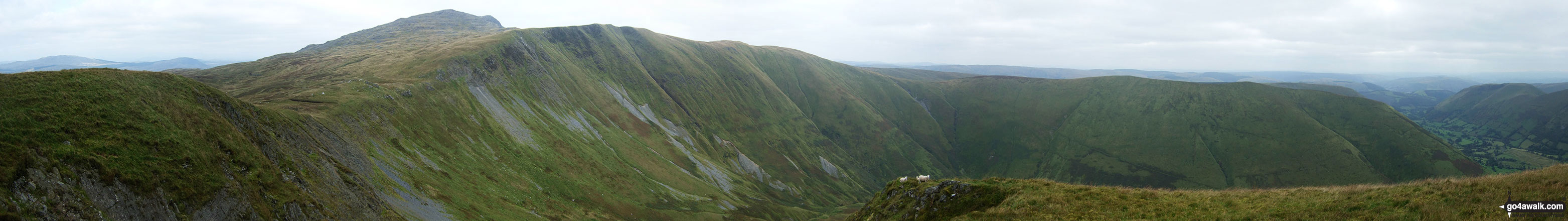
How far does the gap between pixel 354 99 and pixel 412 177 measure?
27462 millimetres

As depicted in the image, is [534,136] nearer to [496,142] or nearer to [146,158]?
[496,142]

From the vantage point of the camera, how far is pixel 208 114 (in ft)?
112

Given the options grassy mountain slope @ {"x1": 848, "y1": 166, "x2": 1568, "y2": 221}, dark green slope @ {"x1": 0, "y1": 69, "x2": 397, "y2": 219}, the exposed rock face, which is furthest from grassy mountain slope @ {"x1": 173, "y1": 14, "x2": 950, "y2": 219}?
grassy mountain slope @ {"x1": 848, "y1": 166, "x2": 1568, "y2": 221}

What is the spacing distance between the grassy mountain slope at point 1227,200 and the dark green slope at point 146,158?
37.1m

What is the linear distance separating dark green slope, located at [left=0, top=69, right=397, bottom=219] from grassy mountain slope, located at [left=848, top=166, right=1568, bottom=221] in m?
37.1

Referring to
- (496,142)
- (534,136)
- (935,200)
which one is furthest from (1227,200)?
(534,136)

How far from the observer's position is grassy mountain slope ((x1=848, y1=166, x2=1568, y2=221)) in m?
22.0

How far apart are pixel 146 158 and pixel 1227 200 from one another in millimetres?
52594

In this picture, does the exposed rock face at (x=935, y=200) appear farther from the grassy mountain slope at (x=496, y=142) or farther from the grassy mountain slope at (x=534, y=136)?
the grassy mountain slope at (x=534, y=136)

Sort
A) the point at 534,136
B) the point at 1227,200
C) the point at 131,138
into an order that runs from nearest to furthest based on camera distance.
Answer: the point at 131,138, the point at 1227,200, the point at 534,136

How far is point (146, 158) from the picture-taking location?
1014 inches

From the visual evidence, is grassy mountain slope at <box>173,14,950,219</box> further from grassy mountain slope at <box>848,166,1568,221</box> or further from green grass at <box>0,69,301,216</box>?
grassy mountain slope at <box>848,166,1568,221</box>

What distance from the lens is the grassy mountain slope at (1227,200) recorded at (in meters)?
22.0

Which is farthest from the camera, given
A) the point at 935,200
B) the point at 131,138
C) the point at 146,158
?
the point at 935,200
